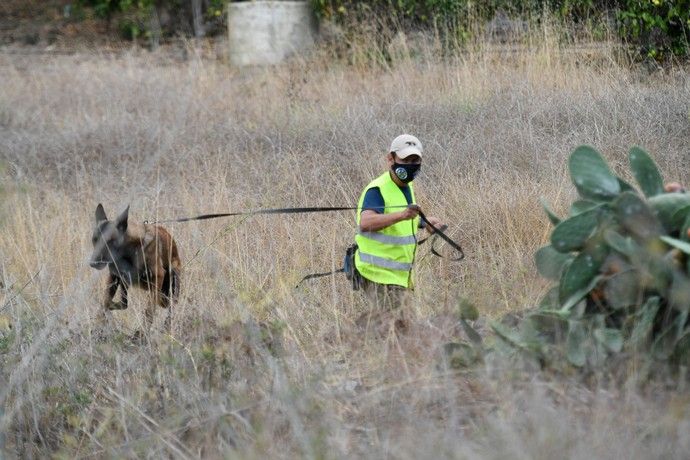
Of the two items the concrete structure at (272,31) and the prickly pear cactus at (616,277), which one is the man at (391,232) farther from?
the concrete structure at (272,31)

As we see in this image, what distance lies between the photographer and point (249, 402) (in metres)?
5.04

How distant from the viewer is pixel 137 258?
793 centimetres

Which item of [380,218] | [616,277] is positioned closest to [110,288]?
[380,218]

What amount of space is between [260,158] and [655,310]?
729 centimetres

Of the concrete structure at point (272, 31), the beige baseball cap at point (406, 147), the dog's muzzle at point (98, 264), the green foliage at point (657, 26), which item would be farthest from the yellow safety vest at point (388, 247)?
the concrete structure at point (272, 31)

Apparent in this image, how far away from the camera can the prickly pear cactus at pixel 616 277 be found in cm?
448

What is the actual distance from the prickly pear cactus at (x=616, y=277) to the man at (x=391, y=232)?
1.89 meters

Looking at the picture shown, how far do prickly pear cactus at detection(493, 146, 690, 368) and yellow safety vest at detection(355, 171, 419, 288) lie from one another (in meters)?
1.91

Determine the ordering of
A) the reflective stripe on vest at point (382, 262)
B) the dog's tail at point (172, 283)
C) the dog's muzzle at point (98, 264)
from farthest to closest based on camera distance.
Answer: the dog's tail at point (172, 283)
the dog's muzzle at point (98, 264)
the reflective stripe on vest at point (382, 262)

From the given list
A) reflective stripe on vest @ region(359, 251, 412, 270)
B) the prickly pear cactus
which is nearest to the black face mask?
reflective stripe on vest @ region(359, 251, 412, 270)

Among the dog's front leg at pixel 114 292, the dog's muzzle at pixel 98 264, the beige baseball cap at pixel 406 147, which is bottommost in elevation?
the dog's front leg at pixel 114 292

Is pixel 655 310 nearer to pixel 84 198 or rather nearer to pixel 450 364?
pixel 450 364

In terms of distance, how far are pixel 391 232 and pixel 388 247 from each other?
0.09 m

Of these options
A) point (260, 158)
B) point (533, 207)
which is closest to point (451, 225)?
point (533, 207)
